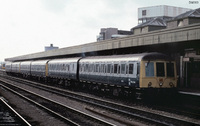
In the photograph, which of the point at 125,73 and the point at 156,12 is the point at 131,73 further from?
the point at 156,12

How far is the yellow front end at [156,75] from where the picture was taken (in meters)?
15.2

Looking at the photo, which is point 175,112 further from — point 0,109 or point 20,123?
point 0,109

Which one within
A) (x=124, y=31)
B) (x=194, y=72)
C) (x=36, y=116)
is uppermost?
(x=124, y=31)

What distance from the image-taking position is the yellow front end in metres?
15.2

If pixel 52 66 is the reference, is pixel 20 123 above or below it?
below

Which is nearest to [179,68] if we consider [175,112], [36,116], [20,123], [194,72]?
[194,72]

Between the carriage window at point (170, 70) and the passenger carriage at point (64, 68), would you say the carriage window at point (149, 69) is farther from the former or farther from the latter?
the passenger carriage at point (64, 68)

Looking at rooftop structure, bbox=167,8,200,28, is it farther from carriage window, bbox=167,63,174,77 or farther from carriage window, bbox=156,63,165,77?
carriage window, bbox=156,63,165,77

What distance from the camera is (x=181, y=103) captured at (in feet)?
54.7

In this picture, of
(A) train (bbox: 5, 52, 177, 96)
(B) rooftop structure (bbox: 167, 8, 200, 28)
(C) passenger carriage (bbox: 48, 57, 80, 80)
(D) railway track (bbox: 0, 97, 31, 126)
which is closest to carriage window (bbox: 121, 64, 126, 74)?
(A) train (bbox: 5, 52, 177, 96)

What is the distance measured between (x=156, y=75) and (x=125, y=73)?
2191 millimetres

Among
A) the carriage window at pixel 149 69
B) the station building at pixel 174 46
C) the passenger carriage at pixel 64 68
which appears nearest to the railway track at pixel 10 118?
the carriage window at pixel 149 69

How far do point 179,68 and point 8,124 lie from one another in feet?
52.4

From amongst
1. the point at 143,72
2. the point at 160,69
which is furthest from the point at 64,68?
the point at 160,69
